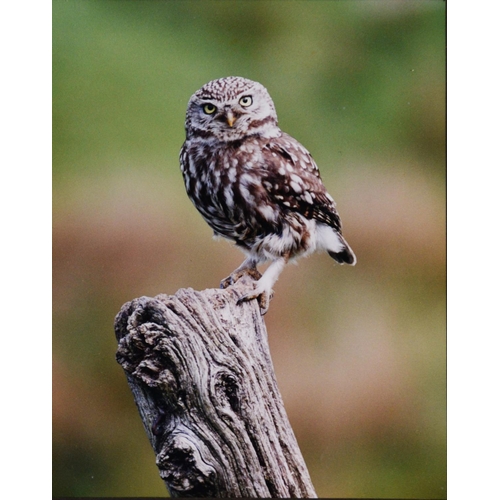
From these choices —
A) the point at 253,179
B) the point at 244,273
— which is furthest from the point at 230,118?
the point at 244,273

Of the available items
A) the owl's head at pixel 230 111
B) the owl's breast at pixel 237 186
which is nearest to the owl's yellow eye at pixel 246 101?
the owl's head at pixel 230 111

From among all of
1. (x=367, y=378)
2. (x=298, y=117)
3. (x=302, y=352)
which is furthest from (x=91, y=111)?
(x=367, y=378)

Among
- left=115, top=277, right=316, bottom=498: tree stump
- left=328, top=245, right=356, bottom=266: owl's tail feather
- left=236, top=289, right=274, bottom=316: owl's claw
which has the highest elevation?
left=328, top=245, right=356, bottom=266: owl's tail feather

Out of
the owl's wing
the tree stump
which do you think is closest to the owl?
the owl's wing

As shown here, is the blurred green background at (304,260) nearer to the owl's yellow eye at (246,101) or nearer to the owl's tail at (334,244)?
the owl's tail at (334,244)

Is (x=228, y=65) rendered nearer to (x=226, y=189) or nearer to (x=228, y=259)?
(x=226, y=189)

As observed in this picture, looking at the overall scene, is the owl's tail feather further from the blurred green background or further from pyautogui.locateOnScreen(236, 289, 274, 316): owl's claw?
pyautogui.locateOnScreen(236, 289, 274, 316): owl's claw
